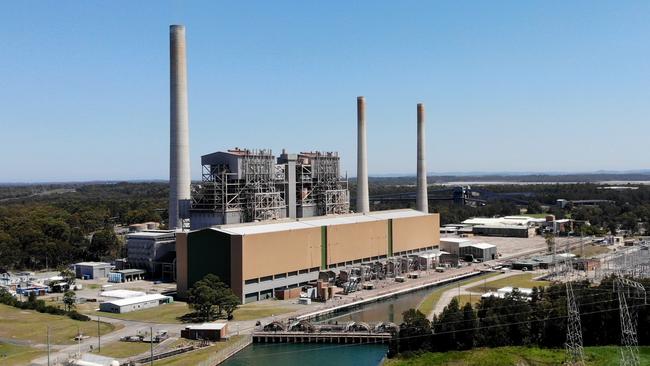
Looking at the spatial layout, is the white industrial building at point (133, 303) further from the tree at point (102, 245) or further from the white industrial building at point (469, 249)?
the white industrial building at point (469, 249)

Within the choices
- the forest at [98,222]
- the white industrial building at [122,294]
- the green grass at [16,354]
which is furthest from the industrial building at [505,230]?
the green grass at [16,354]

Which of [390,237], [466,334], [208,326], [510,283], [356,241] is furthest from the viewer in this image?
[390,237]

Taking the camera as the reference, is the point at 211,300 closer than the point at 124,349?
No

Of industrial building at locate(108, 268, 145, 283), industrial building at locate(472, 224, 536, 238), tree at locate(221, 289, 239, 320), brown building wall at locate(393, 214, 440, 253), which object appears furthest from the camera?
industrial building at locate(472, 224, 536, 238)

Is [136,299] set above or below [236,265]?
below

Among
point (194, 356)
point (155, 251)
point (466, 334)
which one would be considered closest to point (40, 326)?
point (194, 356)

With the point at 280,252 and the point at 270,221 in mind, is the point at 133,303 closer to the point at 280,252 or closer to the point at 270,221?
the point at 280,252

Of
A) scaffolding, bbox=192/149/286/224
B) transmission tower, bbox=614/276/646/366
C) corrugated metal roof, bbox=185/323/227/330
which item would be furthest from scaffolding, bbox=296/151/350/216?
transmission tower, bbox=614/276/646/366

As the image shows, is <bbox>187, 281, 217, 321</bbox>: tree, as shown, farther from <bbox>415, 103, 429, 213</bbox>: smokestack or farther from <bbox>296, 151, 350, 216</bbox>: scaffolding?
<bbox>415, 103, 429, 213</bbox>: smokestack
